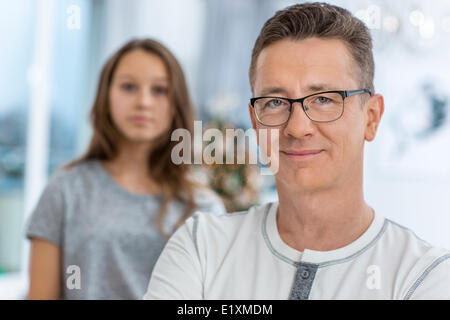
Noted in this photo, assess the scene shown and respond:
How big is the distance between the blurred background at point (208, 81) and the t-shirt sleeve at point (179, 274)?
6.2 inches

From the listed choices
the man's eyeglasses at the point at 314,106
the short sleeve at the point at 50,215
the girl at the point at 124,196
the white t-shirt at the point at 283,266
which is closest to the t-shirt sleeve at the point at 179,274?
the white t-shirt at the point at 283,266

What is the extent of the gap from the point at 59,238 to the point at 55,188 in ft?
0.35

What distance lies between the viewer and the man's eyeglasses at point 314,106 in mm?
599

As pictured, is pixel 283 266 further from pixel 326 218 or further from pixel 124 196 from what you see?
pixel 124 196

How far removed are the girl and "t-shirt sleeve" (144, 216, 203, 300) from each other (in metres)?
0.10

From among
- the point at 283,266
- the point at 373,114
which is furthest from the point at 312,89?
the point at 283,266

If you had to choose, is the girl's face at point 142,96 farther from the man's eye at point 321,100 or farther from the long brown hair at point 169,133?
the man's eye at point 321,100

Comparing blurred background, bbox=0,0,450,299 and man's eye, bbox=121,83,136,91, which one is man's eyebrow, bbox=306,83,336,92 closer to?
blurred background, bbox=0,0,450,299

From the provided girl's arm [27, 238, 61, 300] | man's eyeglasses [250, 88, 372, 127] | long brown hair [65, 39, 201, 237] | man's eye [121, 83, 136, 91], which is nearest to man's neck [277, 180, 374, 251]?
man's eyeglasses [250, 88, 372, 127]

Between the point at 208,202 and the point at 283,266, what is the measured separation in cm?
23

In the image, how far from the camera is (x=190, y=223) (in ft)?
2.39

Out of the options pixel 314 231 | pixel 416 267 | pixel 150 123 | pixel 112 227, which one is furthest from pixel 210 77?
pixel 416 267

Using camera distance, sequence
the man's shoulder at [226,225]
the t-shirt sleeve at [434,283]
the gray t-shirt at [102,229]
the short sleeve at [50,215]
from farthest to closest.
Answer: the short sleeve at [50,215], the gray t-shirt at [102,229], the man's shoulder at [226,225], the t-shirt sleeve at [434,283]

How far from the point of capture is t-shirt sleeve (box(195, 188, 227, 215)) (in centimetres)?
82
